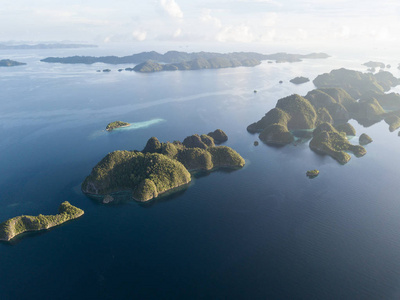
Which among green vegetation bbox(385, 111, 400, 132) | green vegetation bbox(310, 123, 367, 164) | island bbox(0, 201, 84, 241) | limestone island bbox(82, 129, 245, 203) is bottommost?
island bbox(0, 201, 84, 241)

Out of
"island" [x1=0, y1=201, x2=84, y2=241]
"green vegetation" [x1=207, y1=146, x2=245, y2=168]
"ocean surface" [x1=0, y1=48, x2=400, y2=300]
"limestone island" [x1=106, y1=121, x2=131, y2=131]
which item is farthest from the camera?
"limestone island" [x1=106, y1=121, x2=131, y2=131]

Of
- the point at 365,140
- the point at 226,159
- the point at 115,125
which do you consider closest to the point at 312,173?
the point at 226,159

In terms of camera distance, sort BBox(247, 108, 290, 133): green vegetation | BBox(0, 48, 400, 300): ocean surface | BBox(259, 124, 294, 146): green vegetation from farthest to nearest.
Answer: BBox(247, 108, 290, 133): green vegetation
BBox(259, 124, 294, 146): green vegetation
BBox(0, 48, 400, 300): ocean surface

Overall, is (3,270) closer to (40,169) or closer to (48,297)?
(48,297)

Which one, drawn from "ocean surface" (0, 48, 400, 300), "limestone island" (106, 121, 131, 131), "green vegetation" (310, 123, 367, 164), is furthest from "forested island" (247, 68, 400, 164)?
"limestone island" (106, 121, 131, 131)

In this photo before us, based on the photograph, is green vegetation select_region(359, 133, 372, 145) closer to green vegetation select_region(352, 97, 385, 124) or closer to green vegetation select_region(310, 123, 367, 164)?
green vegetation select_region(310, 123, 367, 164)

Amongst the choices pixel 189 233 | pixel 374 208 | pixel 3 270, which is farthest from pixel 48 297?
pixel 374 208
